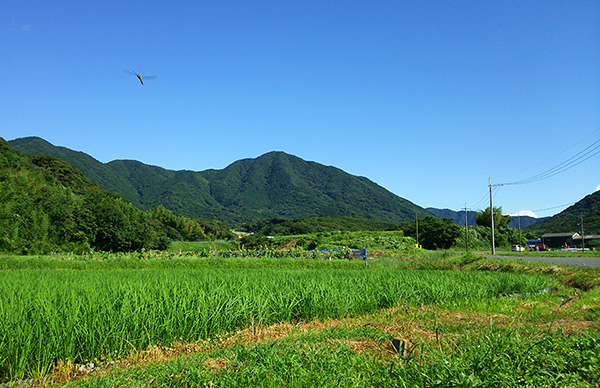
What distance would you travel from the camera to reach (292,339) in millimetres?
5207

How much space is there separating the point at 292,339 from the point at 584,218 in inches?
4685

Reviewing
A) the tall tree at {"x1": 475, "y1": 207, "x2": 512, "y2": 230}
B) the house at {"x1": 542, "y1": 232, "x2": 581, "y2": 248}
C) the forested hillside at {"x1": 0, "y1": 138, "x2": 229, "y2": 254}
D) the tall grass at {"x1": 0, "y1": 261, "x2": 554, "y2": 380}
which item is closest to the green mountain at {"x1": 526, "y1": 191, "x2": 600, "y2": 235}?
the house at {"x1": 542, "y1": 232, "x2": 581, "y2": 248}

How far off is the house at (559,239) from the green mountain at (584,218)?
16.4 ft

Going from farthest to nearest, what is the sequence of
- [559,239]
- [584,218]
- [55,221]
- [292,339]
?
[584,218] → [559,239] → [55,221] → [292,339]

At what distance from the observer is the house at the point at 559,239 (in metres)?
85.2

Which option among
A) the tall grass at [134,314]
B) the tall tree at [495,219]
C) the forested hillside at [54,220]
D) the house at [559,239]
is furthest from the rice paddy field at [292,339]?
the house at [559,239]

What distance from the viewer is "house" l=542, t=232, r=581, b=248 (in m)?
85.2

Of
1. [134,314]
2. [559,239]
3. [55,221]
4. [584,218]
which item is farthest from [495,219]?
[134,314]

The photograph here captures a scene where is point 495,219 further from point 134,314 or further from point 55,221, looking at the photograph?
point 134,314

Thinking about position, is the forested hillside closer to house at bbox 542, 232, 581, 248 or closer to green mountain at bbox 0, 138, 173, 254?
green mountain at bbox 0, 138, 173, 254

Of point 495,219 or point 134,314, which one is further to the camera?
point 495,219

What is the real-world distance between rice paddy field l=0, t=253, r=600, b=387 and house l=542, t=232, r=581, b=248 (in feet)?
306

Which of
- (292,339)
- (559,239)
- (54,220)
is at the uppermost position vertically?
(559,239)

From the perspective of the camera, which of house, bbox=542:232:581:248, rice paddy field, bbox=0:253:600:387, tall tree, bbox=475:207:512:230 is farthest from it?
house, bbox=542:232:581:248
